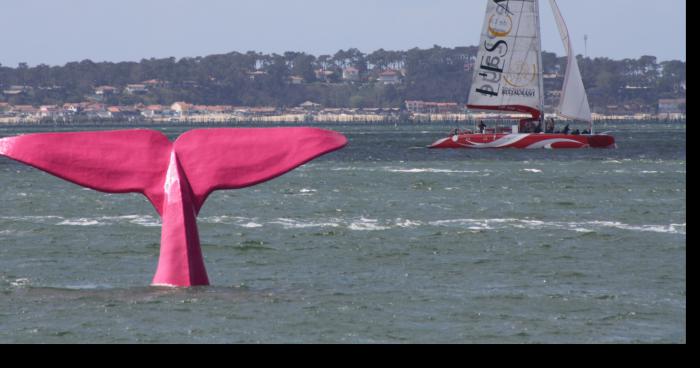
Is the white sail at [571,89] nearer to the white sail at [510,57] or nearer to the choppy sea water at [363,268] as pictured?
the white sail at [510,57]

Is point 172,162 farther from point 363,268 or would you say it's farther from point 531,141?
point 531,141

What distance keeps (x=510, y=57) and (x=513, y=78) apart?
203 centimetres

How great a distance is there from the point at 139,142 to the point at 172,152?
62 centimetres

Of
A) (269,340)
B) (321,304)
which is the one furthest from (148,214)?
(269,340)

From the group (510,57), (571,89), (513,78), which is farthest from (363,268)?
(571,89)

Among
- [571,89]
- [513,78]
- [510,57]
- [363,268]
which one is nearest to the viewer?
[363,268]

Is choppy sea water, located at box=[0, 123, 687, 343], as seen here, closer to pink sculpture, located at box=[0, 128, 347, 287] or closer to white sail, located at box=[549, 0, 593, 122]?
pink sculpture, located at box=[0, 128, 347, 287]

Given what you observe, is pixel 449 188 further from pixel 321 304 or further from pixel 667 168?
pixel 321 304

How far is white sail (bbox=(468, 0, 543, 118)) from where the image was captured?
132625 mm

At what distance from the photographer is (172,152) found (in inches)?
1009

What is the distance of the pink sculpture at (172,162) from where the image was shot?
25.0 metres

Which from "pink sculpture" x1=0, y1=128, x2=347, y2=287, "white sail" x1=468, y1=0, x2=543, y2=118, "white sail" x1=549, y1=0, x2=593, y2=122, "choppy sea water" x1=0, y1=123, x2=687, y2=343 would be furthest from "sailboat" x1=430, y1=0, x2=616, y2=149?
"pink sculpture" x1=0, y1=128, x2=347, y2=287

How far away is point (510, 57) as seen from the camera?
436 ft

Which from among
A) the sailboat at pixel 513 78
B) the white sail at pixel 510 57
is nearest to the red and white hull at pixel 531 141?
the sailboat at pixel 513 78
